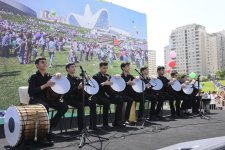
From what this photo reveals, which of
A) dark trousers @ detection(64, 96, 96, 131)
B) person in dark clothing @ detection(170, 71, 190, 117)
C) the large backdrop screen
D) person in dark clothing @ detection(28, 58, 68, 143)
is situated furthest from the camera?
person in dark clothing @ detection(170, 71, 190, 117)

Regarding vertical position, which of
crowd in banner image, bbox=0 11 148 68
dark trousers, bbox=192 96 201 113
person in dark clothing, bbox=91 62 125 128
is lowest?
dark trousers, bbox=192 96 201 113

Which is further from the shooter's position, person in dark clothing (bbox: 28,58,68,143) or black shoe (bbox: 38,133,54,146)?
person in dark clothing (bbox: 28,58,68,143)

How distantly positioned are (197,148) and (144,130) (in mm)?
4103

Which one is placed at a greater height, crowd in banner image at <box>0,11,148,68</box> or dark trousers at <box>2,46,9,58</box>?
crowd in banner image at <box>0,11,148,68</box>

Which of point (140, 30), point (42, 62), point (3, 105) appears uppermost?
point (140, 30)

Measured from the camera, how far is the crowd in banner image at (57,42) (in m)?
6.87

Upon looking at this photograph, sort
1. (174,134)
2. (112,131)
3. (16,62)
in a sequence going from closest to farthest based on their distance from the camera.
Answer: (174,134) → (112,131) → (16,62)

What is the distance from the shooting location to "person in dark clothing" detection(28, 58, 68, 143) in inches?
192

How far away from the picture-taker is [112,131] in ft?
18.2

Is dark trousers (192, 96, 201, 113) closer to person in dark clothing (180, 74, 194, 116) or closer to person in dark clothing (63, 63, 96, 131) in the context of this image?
person in dark clothing (180, 74, 194, 116)

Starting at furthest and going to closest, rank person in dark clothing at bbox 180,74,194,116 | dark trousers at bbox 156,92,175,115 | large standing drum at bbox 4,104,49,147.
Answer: person in dark clothing at bbox 180,74,194,116
dark trousers at bbox 156,92,175,115
large standing drum at bbox 4,104,49,147

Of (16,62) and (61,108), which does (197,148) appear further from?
(16,62)

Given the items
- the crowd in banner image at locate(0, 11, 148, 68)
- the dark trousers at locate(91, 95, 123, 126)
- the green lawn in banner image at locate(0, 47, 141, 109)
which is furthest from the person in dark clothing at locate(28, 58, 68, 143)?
the crowd in banner image at locate(0, 11, 148, 68)

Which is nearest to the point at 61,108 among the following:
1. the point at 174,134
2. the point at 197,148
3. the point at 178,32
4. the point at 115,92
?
the point at 115,92
